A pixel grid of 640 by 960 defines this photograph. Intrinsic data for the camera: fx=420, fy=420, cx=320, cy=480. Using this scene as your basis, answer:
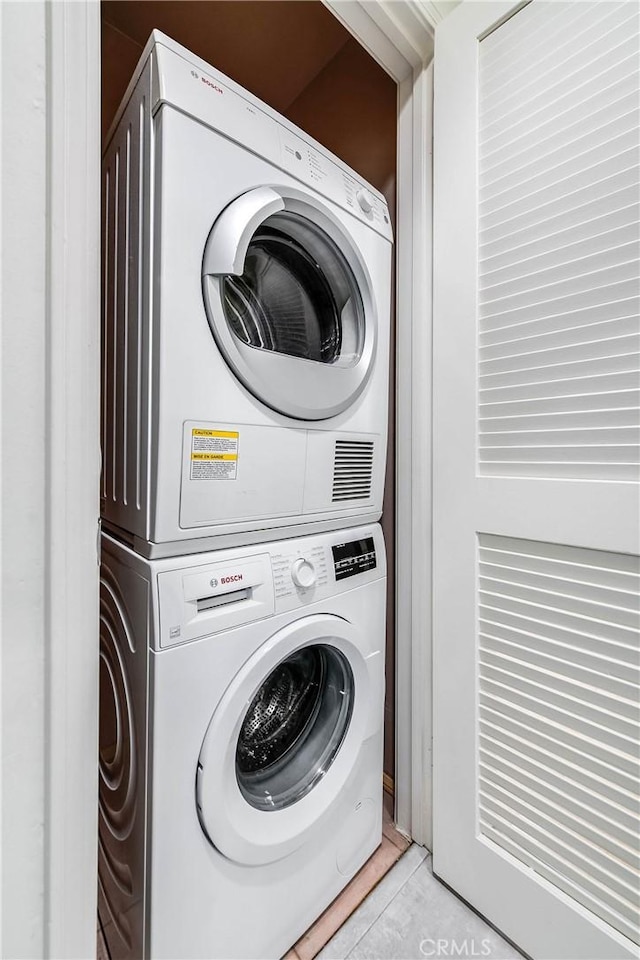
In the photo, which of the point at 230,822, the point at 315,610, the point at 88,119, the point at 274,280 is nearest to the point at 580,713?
the point at 315,610

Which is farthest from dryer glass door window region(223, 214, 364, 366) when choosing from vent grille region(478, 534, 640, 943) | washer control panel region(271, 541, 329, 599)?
vent grille region(478, 534, 640, 943)

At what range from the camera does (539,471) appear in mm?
893

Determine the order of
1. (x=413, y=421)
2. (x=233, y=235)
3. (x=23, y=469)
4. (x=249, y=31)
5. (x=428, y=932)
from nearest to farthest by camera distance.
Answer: (x=23, y=469) < (x=233, y=235) < (x=428, y=932) < (x=413, y=421) < (x=249, y=31)

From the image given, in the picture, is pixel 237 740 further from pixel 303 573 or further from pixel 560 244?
pixel 560 244

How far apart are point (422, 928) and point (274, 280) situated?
1.51 metres

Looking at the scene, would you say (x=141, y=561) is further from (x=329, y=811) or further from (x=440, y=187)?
(x=440, y=187)

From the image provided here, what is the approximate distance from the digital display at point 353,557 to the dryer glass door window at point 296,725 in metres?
0.19

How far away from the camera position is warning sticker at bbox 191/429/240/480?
0.74m

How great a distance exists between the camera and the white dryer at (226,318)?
0.70 metres

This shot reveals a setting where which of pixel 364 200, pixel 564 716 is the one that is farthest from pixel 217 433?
pixel 564 716

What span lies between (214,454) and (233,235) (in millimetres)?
380

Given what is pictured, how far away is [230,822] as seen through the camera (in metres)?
0.75

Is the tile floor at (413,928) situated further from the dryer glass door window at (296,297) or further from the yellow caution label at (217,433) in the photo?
the dryer glass door window at (296,297)

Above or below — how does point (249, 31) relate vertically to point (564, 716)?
above
